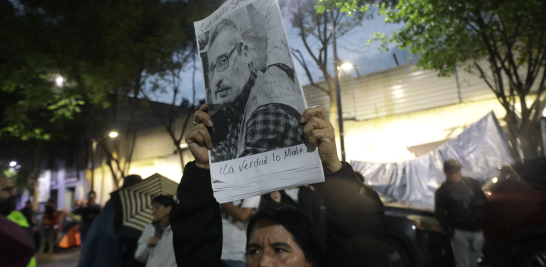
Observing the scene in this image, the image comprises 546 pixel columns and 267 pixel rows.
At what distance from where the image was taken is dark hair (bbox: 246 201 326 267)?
1893 mm

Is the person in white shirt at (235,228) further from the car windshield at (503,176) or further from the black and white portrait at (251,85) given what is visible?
the car windshield at (503,176)

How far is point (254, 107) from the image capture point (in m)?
1.57

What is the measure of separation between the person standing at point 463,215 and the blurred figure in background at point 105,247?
4074mm

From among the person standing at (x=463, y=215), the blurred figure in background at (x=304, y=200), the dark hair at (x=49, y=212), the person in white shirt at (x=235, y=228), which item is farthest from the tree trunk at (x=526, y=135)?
the dark hair at (x=49, y=212)

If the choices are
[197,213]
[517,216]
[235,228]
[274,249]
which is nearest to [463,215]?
[517,216]

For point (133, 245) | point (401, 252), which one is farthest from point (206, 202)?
point (401, 252)

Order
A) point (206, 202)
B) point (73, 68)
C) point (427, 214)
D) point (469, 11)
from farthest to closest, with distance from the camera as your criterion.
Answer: point (73, 68), point (469, 11), point (427, 214), point (206, 202)

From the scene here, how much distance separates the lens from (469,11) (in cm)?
908

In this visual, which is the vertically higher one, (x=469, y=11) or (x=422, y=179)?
(x=469, y=11)

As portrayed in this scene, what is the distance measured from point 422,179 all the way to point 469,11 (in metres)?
5.16

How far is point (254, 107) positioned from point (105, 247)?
7.89 feet

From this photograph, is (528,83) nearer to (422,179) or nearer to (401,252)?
(422,179)

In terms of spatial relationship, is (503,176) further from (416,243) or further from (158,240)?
(158,240)

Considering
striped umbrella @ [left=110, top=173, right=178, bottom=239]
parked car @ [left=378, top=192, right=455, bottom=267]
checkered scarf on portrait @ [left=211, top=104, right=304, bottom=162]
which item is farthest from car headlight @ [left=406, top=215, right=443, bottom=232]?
checkered scarf on portrait @ [left=211, top=104, right=304, bottom=162]
